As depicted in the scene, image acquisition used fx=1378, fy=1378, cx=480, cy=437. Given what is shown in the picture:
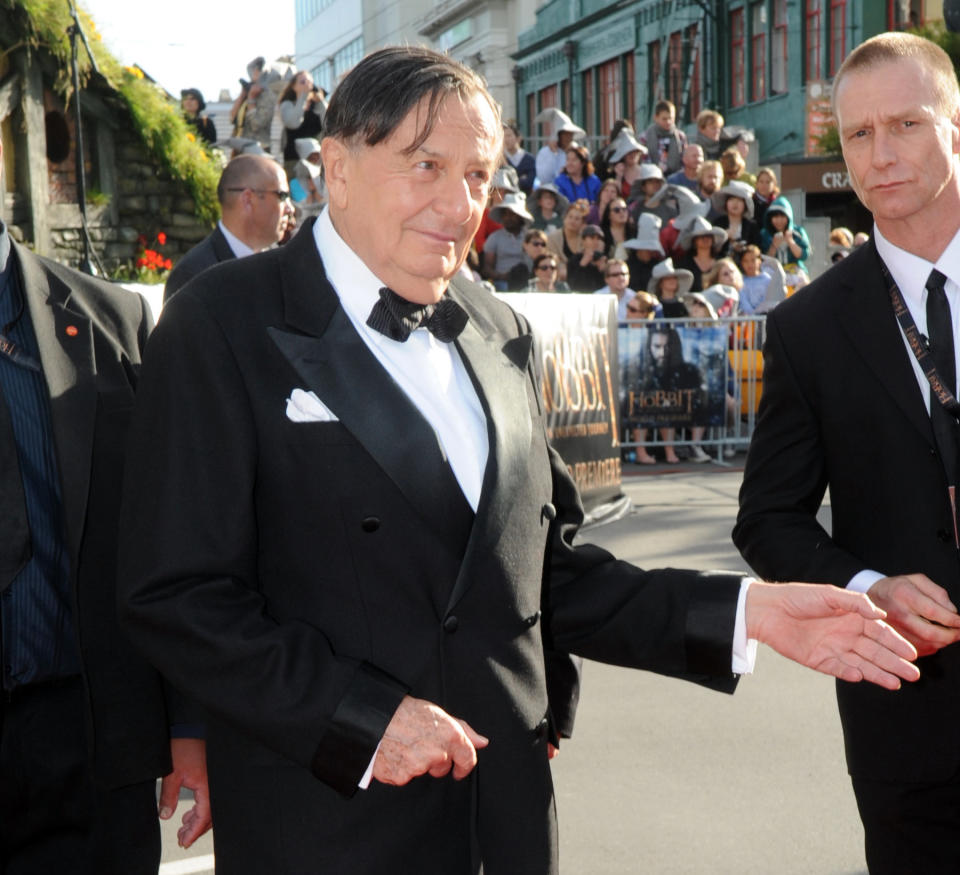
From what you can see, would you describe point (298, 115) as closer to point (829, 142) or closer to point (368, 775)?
point (829, 142)

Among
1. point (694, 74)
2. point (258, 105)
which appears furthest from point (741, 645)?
point (694, 74)

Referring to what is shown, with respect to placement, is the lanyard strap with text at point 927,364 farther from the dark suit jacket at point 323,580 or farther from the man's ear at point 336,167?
the man's ear at point 336,167

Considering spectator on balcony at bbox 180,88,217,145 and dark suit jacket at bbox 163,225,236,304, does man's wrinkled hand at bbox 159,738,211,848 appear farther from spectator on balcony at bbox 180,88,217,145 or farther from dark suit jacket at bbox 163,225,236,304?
spectator on balcony at bbox 180,88,217,145

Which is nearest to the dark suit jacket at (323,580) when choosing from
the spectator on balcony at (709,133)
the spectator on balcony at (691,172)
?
the spectator on balcony at (691,172)

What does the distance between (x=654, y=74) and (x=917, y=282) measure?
34.2 meters

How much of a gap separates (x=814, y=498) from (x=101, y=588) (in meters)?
1.66

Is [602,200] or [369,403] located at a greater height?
[602,200]

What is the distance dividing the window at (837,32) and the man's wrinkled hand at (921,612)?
28.0 metres

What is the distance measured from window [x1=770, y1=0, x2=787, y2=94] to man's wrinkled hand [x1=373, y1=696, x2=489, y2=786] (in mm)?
30895

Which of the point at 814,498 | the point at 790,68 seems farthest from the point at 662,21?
the point at 814,498

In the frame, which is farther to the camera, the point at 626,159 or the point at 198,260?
the point at 626,159

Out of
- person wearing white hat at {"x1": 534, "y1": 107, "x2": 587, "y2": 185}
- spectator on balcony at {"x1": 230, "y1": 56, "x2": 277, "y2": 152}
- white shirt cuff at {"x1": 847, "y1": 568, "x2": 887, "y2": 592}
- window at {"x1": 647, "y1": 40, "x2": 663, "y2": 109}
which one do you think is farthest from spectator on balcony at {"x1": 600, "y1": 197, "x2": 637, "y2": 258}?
window at {"x1": 647, "y1": 40, "x2": 663, "y2": 109}

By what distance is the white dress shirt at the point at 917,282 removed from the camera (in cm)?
304

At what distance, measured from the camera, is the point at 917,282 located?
3129mm
